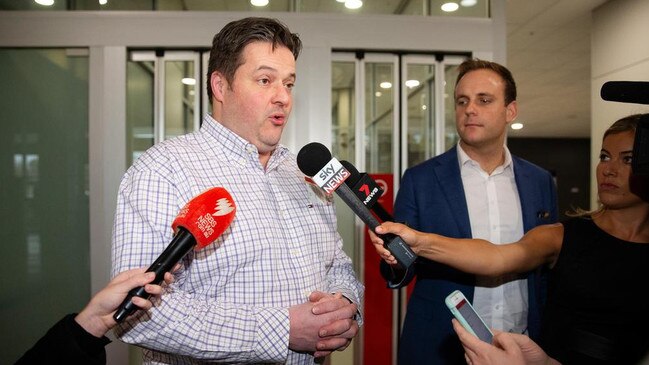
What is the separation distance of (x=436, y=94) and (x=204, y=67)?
1554mm

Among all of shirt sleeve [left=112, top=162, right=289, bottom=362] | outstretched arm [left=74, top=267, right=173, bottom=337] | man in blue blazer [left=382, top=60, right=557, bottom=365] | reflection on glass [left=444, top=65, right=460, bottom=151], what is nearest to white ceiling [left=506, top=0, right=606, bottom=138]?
reflection on glass [left=444, top=65, right=460, bottom=151]

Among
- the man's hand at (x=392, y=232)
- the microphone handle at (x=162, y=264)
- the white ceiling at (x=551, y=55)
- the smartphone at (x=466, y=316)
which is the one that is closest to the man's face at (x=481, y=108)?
→ the man's hand at (x=392, y=232)

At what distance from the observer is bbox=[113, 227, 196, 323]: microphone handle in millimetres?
1110

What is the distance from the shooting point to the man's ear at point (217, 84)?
5.60 ft

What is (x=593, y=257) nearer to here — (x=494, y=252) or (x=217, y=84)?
(x=494, y=252)

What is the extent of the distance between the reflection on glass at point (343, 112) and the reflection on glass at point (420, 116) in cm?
39

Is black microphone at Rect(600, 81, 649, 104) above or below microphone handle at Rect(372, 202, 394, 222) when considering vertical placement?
above

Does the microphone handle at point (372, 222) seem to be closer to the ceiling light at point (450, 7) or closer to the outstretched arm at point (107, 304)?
the outstretched arm at point (107, 304)

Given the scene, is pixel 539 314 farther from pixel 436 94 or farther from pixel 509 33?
pixel 509 33

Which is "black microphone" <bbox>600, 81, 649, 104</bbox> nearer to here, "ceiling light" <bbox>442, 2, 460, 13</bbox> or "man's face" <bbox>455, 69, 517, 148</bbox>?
"man's face" <bbox>455, 69, 517, 148</bbox>

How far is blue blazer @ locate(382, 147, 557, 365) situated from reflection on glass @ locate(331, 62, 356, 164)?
1.17 meters

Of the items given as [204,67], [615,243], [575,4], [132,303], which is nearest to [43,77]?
[204,67]

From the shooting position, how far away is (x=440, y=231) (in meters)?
2.24

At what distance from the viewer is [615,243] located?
1738 mm
